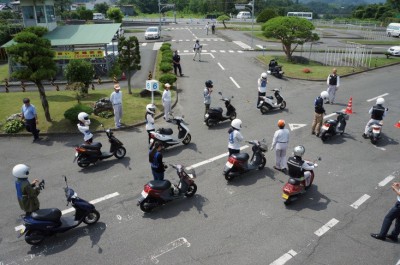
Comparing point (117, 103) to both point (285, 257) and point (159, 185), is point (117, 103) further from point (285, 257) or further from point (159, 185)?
point (285, 257)

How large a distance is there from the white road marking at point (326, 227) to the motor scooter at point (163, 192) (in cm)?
361

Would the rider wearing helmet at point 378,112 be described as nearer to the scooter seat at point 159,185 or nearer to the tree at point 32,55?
the scooter seat at point 159,185

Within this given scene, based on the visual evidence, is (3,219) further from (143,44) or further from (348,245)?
(143,44)

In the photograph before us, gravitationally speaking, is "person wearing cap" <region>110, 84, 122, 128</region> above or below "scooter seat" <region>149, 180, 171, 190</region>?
above

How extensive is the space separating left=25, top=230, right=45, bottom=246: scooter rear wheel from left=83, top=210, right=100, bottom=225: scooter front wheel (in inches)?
42.5

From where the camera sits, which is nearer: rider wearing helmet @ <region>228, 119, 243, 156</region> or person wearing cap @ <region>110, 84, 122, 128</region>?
rider wearing helmet @ <region>228, 119, 243, 156</region>

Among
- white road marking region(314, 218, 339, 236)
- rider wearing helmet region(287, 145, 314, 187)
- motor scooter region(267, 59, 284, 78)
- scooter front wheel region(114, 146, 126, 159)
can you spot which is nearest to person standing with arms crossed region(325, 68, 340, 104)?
motor scooter region(267, 59, 284, 78)

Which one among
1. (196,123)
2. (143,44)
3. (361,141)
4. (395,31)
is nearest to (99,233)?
(196,123)

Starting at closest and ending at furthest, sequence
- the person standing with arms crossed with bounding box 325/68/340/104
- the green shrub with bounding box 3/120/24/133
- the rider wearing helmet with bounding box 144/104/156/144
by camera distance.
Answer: the rider wearing helmet with bounding box 144/104/156/144
the green shrub with bounding box 3/120/24/133
the person standing with arms crossed with bounding box 325/68/340/104

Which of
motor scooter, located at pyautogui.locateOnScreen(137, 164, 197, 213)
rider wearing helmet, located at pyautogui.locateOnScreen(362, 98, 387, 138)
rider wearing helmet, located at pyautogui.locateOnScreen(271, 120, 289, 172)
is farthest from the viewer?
rider wearing helmet, located at pyautogui.locateOnScreen(362, 98, 387, 138)

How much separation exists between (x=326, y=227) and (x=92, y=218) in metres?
6.19

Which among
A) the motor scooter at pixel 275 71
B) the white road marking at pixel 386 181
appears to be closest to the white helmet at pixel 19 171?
the white road marking at pixel 386 181

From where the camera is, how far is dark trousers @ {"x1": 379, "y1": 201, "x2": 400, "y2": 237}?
750 centimetres

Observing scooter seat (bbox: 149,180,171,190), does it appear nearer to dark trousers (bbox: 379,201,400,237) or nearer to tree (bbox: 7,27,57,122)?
dark trousers (bbox: 379,201,400,237)
